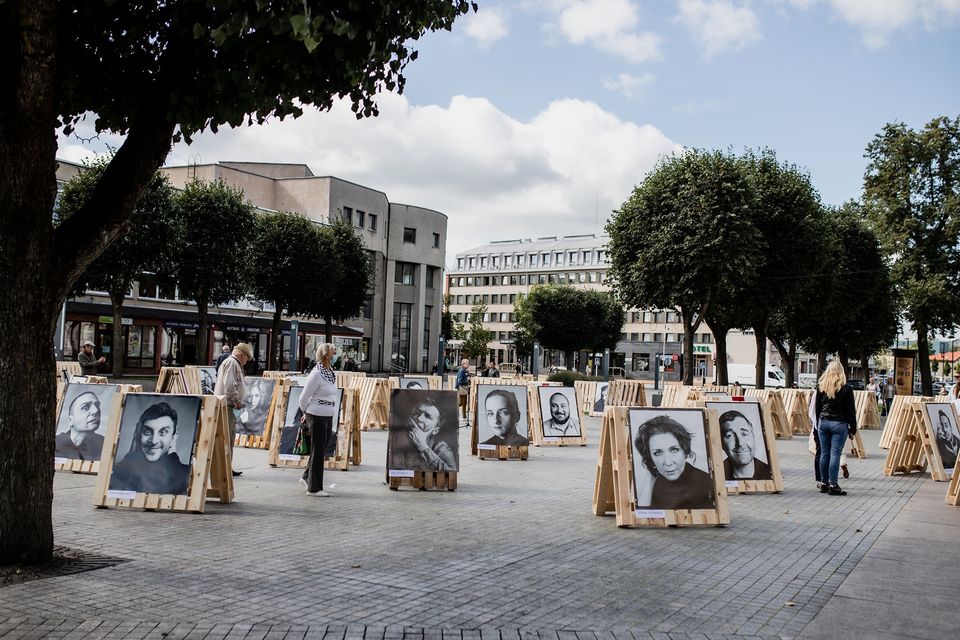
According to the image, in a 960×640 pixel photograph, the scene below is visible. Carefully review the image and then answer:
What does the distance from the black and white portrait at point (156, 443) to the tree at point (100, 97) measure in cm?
253

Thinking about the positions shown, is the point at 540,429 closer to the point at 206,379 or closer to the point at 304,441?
the point at 304,441

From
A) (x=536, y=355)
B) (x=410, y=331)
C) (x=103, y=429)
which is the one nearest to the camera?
(x=103, y=429)

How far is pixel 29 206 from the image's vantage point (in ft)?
20.3

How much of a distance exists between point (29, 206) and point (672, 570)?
5596mm

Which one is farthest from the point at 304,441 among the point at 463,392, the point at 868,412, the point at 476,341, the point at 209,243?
the point at 476,341

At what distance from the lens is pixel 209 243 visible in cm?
4103

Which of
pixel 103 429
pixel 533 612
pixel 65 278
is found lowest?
pixel 533 612

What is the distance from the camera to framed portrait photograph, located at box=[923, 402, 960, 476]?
45.8ft

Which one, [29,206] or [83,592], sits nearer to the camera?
[83,592]

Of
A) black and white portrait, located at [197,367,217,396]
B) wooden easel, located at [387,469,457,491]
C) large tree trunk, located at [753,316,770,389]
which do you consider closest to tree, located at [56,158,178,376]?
black and white portrait, located at [197,367,217,396]

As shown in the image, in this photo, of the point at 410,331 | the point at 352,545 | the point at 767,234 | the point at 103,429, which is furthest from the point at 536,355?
the point at 352,545

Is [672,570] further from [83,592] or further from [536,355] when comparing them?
[536,355]

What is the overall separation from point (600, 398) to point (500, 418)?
12.6 m

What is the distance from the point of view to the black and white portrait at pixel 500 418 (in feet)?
50.4
